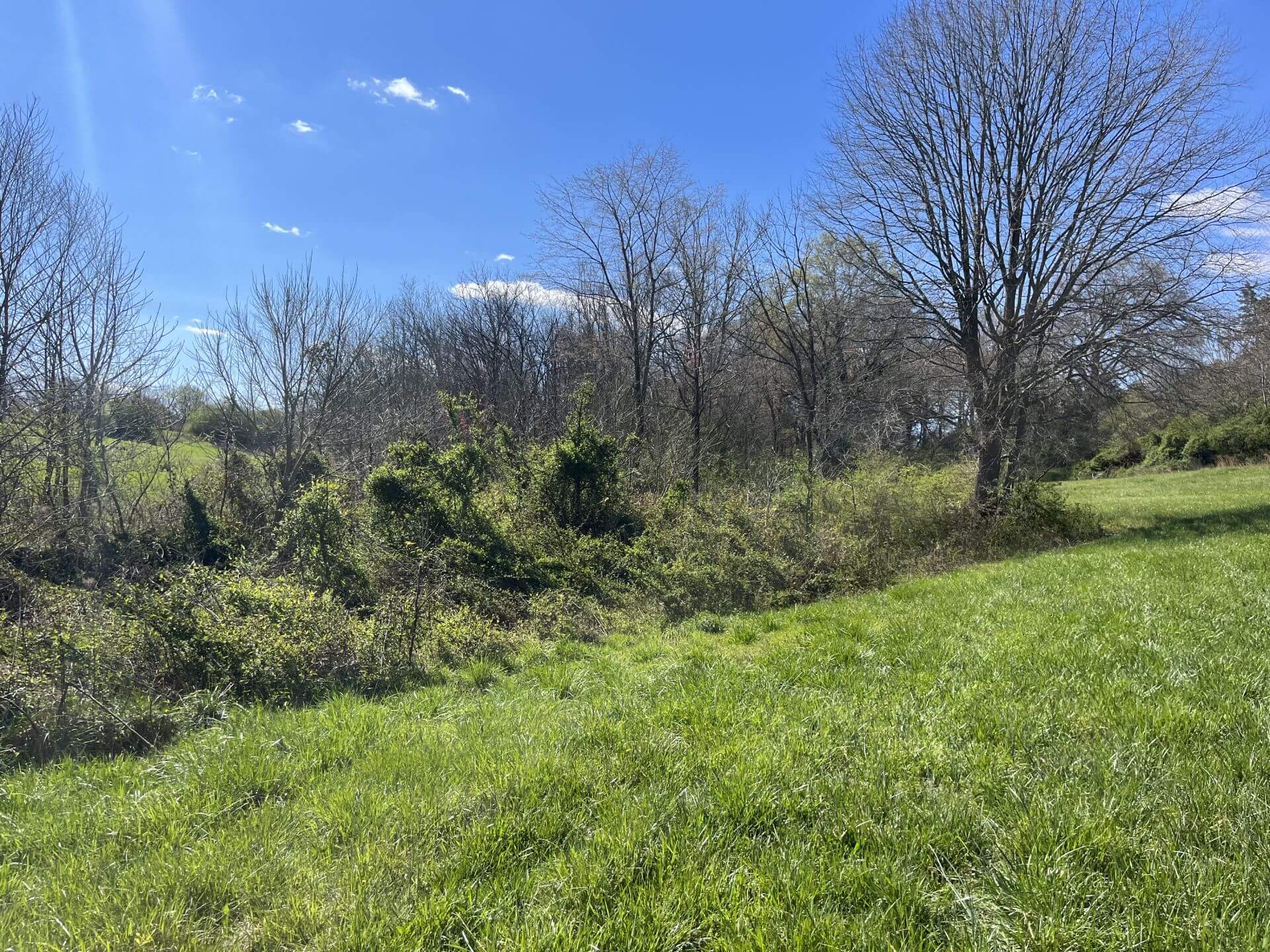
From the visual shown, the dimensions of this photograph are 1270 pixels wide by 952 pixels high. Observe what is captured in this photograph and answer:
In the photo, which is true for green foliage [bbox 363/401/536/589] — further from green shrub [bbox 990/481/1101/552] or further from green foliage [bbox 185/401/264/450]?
green shrub [bbox 990/481/1101/552]

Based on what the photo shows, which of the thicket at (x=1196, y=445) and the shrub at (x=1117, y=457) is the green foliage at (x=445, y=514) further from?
the shrub at (x=1117, y=457)

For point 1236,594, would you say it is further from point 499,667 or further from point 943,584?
point 499,667

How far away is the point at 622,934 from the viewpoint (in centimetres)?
200

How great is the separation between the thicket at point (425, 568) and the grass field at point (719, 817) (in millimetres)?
1158

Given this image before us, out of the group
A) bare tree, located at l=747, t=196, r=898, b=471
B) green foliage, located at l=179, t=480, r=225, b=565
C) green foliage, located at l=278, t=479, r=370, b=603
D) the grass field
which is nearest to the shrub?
bare tree, located at l=747, t=196, r=898, b=471

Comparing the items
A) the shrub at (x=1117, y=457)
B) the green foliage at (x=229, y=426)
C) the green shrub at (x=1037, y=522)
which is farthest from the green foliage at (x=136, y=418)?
the shrub at (x=1117, y=457)

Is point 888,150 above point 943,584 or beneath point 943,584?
above

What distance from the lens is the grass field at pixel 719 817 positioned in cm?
203

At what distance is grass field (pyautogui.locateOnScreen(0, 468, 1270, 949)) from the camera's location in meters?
2.03

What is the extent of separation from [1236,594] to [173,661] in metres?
9.99

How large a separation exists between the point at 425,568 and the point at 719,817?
8.31 metres

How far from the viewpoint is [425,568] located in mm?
9977

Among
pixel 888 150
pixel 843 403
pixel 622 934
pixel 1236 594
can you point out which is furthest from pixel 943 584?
pixel 888 150

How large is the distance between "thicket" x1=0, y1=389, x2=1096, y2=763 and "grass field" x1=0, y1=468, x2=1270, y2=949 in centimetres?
116
